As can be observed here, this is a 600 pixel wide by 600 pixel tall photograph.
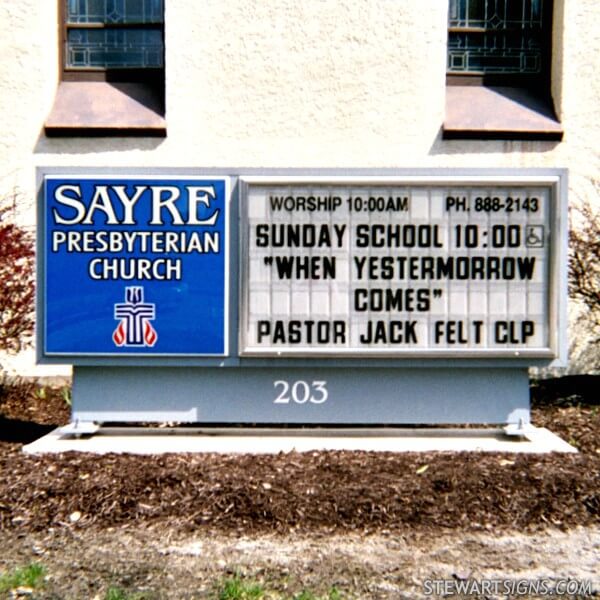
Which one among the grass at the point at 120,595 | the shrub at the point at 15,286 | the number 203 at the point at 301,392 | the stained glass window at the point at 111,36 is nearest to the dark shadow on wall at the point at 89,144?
the stained glass window at the point at 111,36

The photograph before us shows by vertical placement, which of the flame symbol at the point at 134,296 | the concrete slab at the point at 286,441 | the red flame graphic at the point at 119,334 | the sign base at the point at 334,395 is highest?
the flame symbol at the point at 134,296

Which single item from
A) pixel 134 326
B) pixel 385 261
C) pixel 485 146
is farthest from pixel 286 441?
pixel 485 146

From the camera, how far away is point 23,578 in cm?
403

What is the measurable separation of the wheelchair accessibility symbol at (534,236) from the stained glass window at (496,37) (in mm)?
4594

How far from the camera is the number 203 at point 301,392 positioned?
6324mm

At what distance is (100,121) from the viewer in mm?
9477

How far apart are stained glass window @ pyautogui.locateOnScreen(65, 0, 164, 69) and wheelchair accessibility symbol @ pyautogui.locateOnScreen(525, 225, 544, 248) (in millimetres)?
5863

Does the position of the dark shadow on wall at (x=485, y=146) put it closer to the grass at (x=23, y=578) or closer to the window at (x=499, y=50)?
the window at (x=499, y=50)

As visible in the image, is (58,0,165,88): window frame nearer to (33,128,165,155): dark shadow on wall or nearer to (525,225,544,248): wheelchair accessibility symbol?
(33,128,165,155): dark shadow on wall

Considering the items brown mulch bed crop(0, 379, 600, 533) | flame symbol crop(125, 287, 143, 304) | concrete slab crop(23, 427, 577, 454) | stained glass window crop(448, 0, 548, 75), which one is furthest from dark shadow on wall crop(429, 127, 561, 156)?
flame symbol crop(125, 287, 143, 304)

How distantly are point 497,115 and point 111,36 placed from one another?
203 inches

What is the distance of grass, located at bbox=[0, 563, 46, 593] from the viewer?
3959 mm

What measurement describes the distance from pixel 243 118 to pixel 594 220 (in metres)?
4.36

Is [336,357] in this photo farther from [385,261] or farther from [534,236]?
[534,236]
